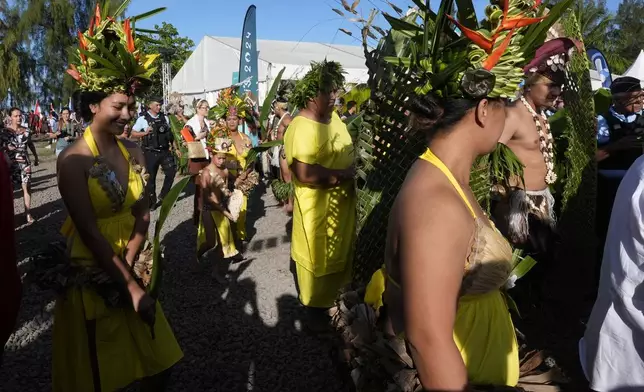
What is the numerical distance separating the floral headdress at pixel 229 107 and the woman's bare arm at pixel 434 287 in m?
5.67

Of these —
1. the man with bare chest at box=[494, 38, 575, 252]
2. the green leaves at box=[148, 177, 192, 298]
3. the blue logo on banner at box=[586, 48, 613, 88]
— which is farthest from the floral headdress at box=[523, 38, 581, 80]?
the blue logo on banner at box=[586, 48, 613, 88]

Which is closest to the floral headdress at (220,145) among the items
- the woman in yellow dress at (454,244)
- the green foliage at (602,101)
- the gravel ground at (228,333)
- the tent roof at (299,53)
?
the gravel ground at (228,333)

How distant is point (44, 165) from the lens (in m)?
17.3

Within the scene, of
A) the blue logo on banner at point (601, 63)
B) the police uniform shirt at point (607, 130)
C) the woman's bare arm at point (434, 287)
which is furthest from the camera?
the blue logo on banner at point (601, 63)

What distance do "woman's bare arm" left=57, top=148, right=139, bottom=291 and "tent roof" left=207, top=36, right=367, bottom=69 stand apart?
11429mm

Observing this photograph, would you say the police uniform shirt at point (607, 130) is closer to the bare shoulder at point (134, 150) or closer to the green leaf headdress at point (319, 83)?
the green leaf headdress at point (319, 83)

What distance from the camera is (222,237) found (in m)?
5.71

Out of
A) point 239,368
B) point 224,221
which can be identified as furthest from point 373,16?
point 224,221

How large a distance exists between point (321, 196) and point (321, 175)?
0.21 metres

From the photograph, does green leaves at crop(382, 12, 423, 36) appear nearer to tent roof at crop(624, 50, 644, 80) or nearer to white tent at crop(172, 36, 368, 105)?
tent roof at crop(624, 50, 644, 80)

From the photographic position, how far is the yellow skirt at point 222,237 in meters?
5.71

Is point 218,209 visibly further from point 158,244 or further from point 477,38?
point 477,38

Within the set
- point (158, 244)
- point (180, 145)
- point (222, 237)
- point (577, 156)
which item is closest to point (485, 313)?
point (158, 244)

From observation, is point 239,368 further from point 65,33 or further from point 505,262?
point 65,33
